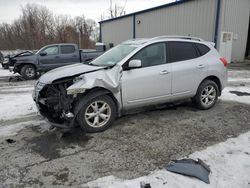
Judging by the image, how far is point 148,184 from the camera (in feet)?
9.25

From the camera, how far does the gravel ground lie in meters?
3.10

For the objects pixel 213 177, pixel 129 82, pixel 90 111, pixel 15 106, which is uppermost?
pixel 129 82

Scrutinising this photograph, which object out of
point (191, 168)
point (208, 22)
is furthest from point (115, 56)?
point (208, 22)

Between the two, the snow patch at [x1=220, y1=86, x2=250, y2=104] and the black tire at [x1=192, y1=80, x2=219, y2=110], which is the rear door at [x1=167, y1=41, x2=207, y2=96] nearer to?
the black tire at [x1=192, y1=80, x2=219, y2=110]

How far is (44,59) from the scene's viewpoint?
12.0 m

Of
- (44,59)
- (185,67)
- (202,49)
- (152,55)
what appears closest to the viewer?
(152,55)

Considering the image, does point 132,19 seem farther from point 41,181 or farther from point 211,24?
point 41,181

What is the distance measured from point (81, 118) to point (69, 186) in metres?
1.47

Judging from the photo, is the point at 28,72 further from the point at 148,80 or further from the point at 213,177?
the point at 213,177

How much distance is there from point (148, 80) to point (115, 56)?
3.05ft

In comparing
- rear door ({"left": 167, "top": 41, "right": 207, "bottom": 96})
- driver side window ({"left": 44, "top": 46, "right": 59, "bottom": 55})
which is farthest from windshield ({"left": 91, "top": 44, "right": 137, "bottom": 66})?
driver side window ({"left": 44, "top": 46, "right": 59, "bottom": 55})

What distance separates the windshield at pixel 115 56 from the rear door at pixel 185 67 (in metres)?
0.92

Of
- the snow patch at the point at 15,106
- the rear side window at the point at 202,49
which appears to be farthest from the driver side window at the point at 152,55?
the snow patch at the point at 15,106

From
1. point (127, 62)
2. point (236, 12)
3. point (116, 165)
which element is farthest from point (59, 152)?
point (236, 12)
